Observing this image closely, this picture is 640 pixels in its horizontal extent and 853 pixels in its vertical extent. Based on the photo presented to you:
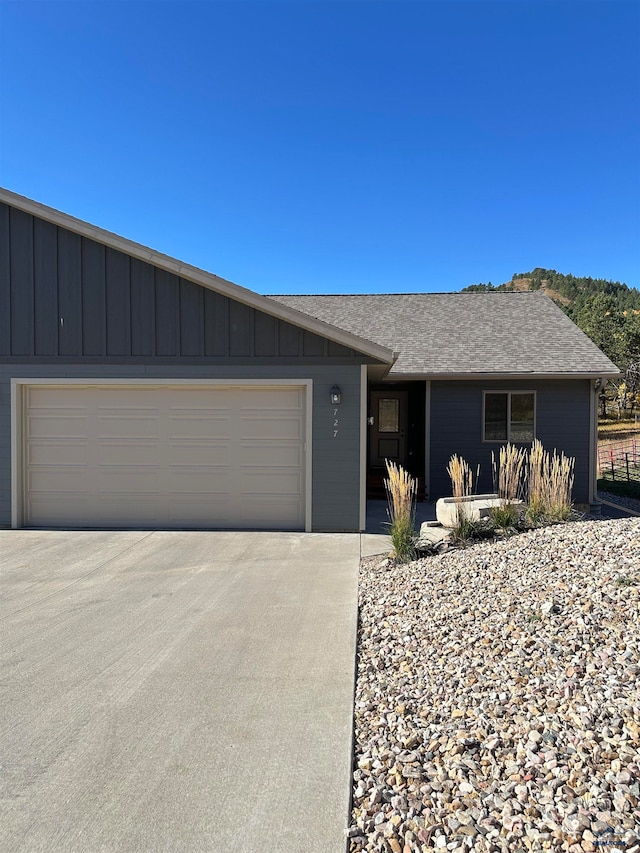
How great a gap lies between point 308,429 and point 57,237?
4633 millimetres

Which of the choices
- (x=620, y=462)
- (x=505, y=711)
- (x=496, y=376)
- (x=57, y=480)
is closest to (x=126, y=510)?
(x=57, y=480)

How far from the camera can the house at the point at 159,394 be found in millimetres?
7418

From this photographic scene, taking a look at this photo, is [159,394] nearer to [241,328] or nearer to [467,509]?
[241,328]

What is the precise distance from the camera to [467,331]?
11602mm

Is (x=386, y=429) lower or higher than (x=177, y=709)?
higher

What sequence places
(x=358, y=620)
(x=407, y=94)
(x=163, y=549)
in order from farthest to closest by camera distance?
(x=407, y=94), (x=163, y=549), (x=358, y=620)

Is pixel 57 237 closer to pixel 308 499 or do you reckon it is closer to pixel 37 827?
pixel 308 499

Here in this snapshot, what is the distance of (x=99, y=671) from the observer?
3.32 m

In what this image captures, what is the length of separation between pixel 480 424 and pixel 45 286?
311 inches

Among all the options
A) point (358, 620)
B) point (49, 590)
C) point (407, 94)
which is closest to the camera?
point (358, 620)

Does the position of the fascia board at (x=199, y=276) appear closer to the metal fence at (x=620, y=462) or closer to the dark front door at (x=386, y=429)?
the dark front door at (x=386, y=429)

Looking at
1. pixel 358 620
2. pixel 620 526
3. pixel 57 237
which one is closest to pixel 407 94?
pixel 57 237

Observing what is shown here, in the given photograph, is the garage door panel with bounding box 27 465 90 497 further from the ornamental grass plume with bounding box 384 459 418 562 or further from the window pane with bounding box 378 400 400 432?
the window pane with bounding box 378 400 400 432

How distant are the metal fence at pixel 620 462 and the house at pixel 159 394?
1104cm
